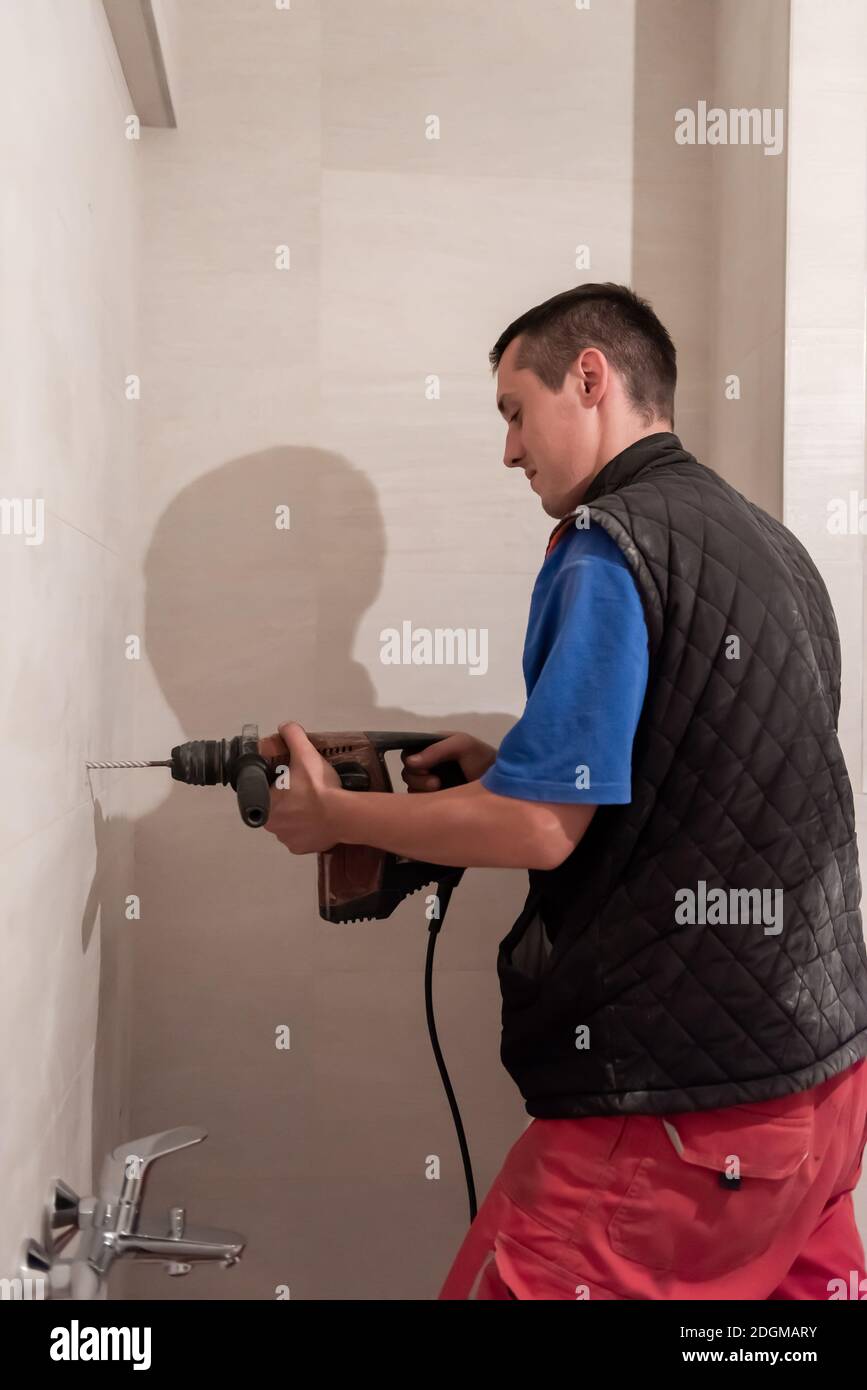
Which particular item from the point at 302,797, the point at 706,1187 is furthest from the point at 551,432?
the point at 706,1187

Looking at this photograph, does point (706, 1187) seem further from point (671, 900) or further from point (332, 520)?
point (332, 520)

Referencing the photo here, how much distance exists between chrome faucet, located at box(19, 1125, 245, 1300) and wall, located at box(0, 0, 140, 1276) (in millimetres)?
36

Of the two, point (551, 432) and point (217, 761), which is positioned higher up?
point (551, 432)

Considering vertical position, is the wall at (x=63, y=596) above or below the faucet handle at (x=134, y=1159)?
above

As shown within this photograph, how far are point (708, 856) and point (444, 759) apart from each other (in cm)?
39

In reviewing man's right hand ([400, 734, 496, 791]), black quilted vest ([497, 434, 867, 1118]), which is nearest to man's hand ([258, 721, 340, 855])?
man's right hand ([400, 734, 496, 791])

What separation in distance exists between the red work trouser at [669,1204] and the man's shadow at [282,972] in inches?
24.4

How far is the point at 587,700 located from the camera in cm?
89

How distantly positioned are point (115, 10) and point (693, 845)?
3.86 ft

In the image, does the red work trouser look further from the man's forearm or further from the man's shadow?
the man's shadow

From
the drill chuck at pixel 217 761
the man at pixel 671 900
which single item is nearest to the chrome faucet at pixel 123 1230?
the man at pixel 671 900

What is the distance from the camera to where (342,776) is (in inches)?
44.2

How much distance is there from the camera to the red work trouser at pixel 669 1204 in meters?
0.93

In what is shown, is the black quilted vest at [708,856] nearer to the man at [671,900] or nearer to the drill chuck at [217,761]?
the man at [671,900]
